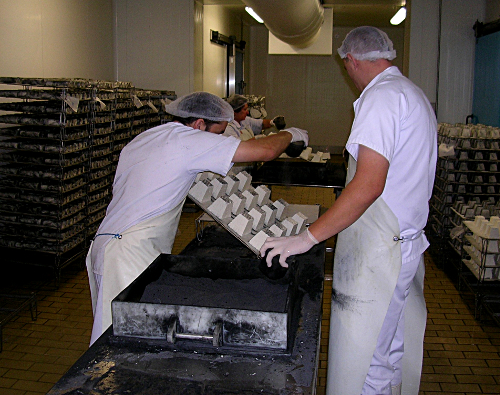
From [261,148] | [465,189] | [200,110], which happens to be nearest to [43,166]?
[200,110]

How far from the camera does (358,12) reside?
10.2 m

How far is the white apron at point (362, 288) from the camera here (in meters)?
1.99

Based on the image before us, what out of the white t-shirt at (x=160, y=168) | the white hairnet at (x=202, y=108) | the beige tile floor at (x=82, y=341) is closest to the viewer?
the white t-shirt at (x=160, y=168)

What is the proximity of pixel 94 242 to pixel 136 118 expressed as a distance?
377cm

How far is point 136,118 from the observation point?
5898 mm

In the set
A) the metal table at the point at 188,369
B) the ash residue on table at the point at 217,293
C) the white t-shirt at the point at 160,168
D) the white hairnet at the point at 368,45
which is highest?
the white hairnet at the point at 368,45

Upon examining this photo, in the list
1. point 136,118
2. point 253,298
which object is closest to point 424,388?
point 253,298

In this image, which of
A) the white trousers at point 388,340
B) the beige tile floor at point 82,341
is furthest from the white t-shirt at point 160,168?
the beige tile floor at point 82,341

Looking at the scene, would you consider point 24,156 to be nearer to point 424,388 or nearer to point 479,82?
point 424,388

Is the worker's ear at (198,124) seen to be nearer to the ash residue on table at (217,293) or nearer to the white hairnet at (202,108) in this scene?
the white hairnet at (202,108)

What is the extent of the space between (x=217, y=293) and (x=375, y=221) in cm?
67

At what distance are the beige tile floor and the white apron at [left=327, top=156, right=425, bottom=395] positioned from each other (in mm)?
818

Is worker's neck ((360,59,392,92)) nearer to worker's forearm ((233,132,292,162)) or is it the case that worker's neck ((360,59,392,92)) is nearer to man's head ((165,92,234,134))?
worker's forearm ((233,132,292,162))

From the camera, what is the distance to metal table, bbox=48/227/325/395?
136 centimetres
